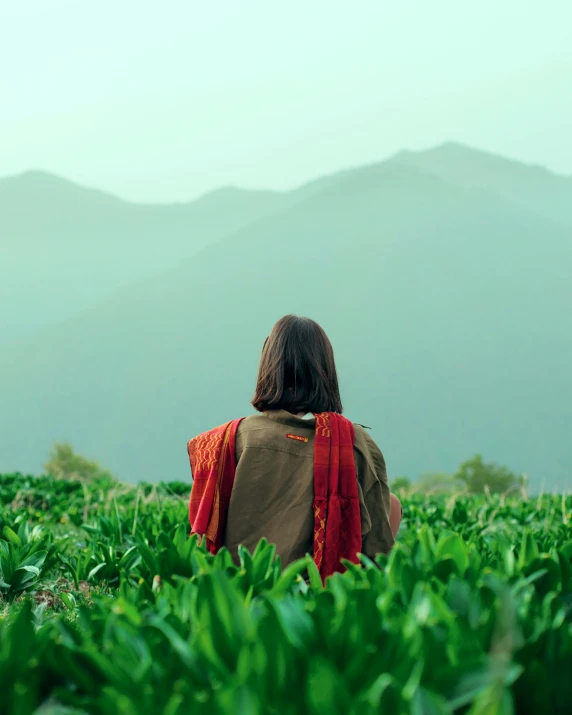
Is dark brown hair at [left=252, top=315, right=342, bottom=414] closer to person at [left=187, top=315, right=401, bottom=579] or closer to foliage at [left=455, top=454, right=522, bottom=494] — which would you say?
person at [left=187, top=315, right=401, bottom=579]

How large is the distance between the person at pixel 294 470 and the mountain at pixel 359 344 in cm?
12186

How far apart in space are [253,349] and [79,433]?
130 ft

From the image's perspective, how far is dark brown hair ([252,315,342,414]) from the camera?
349cm

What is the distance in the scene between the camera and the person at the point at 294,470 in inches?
133

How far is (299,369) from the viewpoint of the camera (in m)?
3.49

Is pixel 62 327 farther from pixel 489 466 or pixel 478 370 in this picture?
pixel 489 466

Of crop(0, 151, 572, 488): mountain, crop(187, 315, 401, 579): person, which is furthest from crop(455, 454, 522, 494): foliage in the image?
crop(0, 151, 572, 488): mountain

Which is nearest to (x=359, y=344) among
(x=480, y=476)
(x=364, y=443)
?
(x=480, y=476)

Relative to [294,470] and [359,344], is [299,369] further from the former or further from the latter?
[359,344]

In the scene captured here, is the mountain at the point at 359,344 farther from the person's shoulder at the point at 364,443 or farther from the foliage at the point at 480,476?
the person's shoulder at the point at 364,443

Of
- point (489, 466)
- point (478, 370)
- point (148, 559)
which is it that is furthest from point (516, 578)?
point (478, 370)

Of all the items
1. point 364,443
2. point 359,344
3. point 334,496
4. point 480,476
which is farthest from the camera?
point 359,344

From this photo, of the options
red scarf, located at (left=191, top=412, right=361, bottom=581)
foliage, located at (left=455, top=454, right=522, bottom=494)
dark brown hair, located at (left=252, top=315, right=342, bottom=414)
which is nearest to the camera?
red scarf, located at (left=191, top=412, right=361, bottom=581)

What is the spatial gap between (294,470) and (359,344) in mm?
149667
